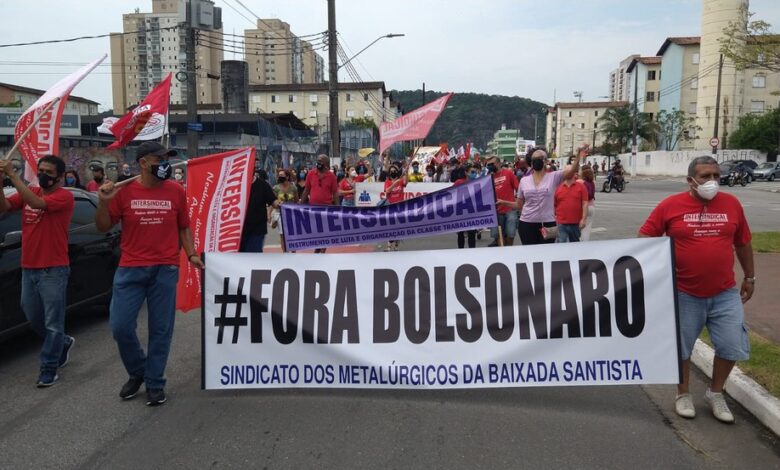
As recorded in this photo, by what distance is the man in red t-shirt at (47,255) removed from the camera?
16.4ft

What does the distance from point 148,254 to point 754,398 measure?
4.28 metres

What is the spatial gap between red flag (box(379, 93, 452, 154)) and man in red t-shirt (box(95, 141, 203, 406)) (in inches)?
255

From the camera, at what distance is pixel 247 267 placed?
4758 mm

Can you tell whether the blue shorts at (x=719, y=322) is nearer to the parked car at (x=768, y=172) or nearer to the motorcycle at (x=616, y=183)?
the motorcycle at (x=616, y=183)

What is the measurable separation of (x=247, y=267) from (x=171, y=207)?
26.7 inches

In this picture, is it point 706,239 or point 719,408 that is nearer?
point 706,239

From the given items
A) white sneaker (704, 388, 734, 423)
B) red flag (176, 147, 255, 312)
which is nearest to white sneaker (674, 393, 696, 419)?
white sneaker (704, 388, 734, 423)

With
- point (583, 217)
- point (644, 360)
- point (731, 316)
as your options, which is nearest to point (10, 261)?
point (644, 360)

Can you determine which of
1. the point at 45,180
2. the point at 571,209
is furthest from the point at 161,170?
the point at 571,209

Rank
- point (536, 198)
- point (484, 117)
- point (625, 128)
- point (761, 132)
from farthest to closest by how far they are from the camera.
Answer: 1. point (484, 117)
2. point (625, 128)
3. point (761, 132)
4. point (536, 198)

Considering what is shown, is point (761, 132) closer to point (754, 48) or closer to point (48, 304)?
point (754, 48)

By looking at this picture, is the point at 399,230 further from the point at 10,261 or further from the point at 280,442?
the point at 10,261

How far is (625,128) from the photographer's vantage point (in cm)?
7719

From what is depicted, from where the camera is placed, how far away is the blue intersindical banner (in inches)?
236
